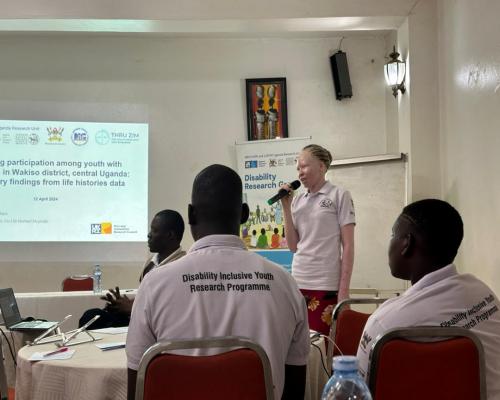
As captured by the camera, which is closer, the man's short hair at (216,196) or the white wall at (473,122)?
the man's short hair at (216,196)

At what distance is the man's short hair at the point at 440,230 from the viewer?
5.34 feet

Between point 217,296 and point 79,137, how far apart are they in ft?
15.4

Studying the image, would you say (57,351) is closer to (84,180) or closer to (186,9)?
(186,9)

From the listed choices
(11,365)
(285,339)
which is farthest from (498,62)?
(11,365)

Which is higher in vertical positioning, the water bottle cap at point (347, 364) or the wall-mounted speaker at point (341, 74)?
the wall-mounted speaker at point (341, 74)

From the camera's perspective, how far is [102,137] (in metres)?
5.75

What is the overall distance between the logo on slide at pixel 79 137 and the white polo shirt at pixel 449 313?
4.71 metres

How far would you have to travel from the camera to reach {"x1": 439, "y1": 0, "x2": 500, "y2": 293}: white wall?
11.5 feet

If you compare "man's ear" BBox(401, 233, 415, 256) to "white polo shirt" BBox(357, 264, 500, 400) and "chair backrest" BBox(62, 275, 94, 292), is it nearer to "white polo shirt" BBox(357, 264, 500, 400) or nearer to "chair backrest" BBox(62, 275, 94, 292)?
"white polo shirt" BBox(357, 264, 500, 400)

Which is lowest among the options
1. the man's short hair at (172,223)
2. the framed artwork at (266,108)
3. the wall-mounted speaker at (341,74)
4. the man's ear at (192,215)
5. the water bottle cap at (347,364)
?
the water bottle cap at (347,364)

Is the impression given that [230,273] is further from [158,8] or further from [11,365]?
[158,8]

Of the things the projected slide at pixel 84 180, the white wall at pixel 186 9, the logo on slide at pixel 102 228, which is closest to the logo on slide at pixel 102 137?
the projected slide at pixel 84 180

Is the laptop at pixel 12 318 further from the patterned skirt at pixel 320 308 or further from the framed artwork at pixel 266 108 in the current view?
the framed artwork at pixel 266 108

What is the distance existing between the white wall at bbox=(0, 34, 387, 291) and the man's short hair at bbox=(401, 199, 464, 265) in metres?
4.52
